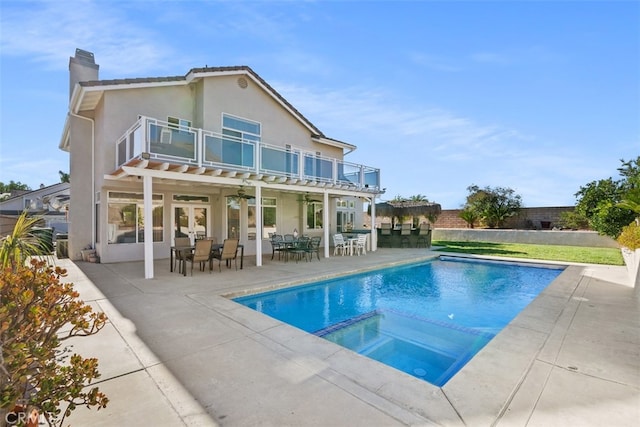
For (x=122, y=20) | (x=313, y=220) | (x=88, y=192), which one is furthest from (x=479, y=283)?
(x=88, y=192)

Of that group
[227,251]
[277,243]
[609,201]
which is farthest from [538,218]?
[227,251]

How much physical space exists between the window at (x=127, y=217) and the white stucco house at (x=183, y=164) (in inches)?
1.4

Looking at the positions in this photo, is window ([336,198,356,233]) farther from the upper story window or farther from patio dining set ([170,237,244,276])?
patio dining set ([170,237,244,276])

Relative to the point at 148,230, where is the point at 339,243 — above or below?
below

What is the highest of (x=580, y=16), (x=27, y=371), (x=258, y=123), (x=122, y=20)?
(x=580, y=16)

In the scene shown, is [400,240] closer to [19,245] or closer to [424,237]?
[424,237]

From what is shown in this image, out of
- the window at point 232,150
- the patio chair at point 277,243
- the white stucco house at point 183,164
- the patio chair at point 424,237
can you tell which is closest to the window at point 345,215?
the white stucco house at point 183,164

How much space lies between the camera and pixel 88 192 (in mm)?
12742

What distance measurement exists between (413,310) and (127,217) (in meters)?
11.5

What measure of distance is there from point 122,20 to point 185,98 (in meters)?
3.53

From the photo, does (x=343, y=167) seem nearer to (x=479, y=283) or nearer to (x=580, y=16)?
(x=479, y=283)

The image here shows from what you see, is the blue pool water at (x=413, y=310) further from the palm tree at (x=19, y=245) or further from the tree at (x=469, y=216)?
the tree at (x=469, y=216)

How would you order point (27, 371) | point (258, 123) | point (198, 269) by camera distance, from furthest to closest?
point (258, 123) < point (198, 269) < point (27, 371)

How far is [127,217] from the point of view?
12.2m
